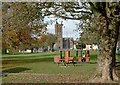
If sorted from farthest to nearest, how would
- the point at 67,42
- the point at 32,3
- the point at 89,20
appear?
1. the point at 67,42
2. the point at 89,20
3. the point at 32,3

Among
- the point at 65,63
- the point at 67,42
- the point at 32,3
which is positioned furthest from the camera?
the point at 67,42

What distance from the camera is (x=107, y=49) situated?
15953mm

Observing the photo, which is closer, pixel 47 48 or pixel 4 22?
pixel 4 22

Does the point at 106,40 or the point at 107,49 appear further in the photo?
the point at 107,49

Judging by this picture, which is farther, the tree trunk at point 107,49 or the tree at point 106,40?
the tree trunk at point 107,49

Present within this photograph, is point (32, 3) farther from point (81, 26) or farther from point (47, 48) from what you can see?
point (47, 48)

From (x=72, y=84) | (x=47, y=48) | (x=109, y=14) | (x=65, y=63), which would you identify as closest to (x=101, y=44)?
(x=109, y=14)

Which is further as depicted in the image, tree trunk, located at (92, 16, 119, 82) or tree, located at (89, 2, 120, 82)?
tree trunk, located at (92, 16, 119, 82)

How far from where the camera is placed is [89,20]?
19.5 m

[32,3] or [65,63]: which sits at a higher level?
[32,3]

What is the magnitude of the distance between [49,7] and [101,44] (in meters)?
3.54

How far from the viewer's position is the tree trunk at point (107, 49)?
612 inches

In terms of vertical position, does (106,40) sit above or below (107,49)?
above

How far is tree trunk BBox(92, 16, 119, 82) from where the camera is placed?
1554 cm
